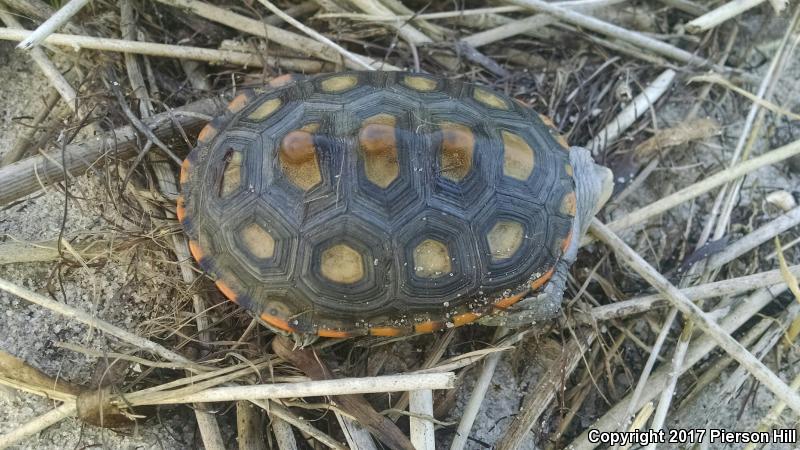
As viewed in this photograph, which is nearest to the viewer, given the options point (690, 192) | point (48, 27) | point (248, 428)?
point (48, 27)

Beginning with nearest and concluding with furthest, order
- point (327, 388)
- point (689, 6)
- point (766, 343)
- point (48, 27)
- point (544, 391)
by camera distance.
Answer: point (327, 388), point (48, 27), point (544, 391), point (766, 343), point (689, 6)

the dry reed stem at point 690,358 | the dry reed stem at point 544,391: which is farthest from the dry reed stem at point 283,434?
the dry reed stem at point 690,358

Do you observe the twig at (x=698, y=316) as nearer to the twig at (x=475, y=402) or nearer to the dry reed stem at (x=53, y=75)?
the twig at (x=475, y=402)

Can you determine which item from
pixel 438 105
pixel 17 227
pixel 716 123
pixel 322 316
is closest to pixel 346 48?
pixel 438 105

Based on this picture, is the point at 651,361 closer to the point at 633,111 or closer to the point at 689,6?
the point at 633,111

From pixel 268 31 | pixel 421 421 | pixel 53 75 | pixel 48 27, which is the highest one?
pixel 48 27

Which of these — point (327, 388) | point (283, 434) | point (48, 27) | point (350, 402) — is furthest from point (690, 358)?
point (48, 27)
